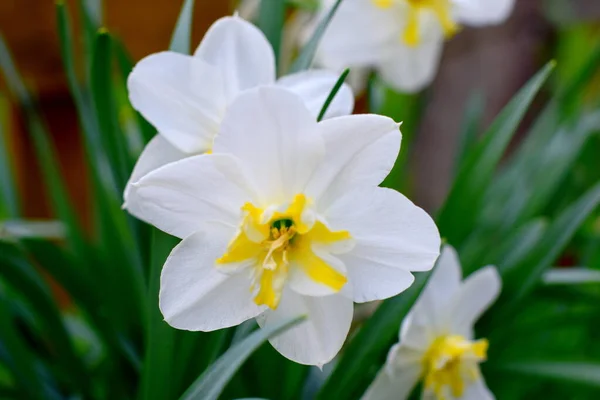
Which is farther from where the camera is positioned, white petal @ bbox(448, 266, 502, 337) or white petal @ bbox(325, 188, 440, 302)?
white petal @ bbox(448, 266, 502, 337)

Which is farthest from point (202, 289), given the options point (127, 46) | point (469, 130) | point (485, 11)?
point (127, 46)

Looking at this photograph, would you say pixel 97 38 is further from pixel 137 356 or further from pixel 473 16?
pixel 473 16

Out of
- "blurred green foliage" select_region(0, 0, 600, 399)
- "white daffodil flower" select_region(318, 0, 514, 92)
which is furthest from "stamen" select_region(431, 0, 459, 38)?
"blurred green foliage" select_region(0, 0, 600, 399)

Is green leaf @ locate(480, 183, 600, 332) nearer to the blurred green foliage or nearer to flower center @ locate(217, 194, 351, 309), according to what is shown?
the blurred green foliage

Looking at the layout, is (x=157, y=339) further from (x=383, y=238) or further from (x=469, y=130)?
(x=469, y=130)

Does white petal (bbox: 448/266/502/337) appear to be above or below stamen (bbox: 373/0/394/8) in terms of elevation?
below

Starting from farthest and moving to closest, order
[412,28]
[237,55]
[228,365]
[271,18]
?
[412,28]
[271,18]
[237,55]
[228,365]

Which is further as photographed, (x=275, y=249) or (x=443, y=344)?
(x=443, y=344)

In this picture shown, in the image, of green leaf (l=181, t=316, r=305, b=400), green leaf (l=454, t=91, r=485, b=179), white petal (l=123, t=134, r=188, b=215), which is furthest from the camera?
green leaf (l=454, t=91, r=485, b=179)
